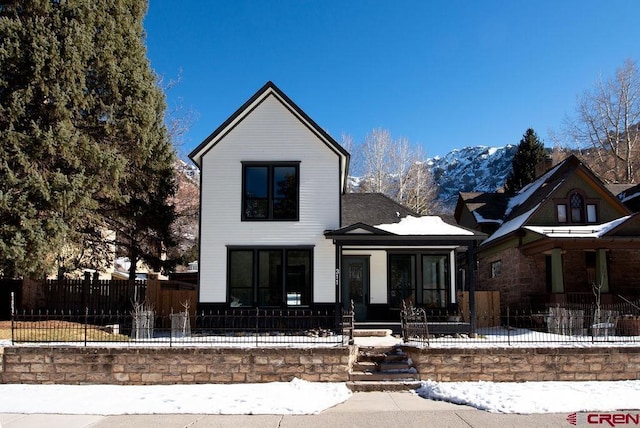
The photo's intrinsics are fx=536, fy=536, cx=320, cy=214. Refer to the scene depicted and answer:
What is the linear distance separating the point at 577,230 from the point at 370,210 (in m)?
7.79

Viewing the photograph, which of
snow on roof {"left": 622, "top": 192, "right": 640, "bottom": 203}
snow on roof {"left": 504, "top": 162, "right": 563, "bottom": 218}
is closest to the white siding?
snow on roof {"left": 504, "top": 162, "right": 563, "bottom": 218}

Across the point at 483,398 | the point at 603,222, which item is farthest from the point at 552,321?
the point at 483,398

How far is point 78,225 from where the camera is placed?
65.1ft

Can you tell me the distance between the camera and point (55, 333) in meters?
15.3

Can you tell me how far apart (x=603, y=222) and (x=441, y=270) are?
6.94 metres

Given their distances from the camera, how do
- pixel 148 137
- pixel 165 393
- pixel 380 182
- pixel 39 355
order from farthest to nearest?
pixel 380 182 < pixel 148 137 < pixel 39 355 < pixel 165 393

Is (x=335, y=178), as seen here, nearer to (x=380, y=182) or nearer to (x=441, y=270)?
(x=441, y=270)

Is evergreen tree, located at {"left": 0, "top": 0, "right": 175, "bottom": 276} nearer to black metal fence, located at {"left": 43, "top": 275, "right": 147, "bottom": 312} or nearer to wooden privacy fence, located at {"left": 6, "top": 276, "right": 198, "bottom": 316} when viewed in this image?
black metal fence, located at {"left": 43, "top": 275, "right": 147, "bottom": 312}

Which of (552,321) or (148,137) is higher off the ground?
(148,137)

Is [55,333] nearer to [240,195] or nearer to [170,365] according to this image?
Result: [170,365]

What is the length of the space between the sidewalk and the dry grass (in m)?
4.44

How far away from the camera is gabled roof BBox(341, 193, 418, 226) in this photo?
19516 mm

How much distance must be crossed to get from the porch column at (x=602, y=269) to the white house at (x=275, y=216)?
5.38m

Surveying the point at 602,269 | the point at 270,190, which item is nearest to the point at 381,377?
the point at 270,190
